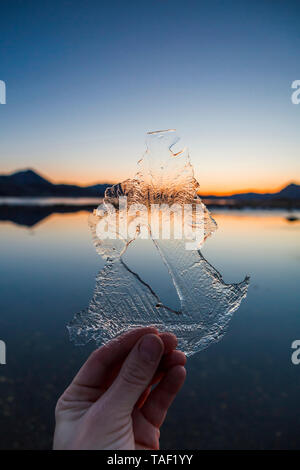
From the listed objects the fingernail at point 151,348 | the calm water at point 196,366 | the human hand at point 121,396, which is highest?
the fingernail at point 151,348

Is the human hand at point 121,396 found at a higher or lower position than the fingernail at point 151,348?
lower

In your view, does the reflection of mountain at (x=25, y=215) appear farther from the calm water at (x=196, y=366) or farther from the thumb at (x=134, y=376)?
the thumb at (x=134, y=376)

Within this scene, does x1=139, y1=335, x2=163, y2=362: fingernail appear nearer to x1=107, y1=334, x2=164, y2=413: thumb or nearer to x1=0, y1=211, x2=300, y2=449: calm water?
x1=107, y1=334, x2=164, y2=413: thumb

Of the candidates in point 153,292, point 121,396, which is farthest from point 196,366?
point 121,396

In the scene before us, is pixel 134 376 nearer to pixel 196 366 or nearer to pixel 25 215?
pixel 196 366

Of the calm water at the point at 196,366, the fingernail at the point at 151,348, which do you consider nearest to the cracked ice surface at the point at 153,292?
the fingernail at the point at 151,348

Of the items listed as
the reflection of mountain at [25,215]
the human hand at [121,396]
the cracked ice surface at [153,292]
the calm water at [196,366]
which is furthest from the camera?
the reflection of mountain at [25,215]

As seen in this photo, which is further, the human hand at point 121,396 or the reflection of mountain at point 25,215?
the reflection of mountain at point 25,215

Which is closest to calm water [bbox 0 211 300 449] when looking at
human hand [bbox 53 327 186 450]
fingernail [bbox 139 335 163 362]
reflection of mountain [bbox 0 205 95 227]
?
human hand [bbox 53 327 186 450]
